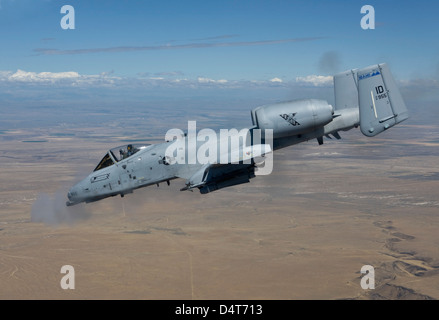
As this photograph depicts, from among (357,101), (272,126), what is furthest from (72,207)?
(357,101)

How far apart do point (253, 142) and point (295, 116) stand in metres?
2.79

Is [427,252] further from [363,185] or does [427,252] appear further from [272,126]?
[272,126]

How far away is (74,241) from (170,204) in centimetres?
4190

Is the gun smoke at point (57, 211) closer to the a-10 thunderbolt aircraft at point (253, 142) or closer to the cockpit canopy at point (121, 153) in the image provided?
the a-10 thunderbolt aircraft at point (253, 142)

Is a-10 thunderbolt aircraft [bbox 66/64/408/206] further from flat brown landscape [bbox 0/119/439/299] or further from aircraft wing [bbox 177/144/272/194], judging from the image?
flat brown landscape [bbox 0/119/439/299]

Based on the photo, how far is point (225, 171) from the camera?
25141 millimetres

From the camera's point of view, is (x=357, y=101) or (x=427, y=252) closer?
(x=357, y=101)

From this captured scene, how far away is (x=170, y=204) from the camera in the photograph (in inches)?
5369

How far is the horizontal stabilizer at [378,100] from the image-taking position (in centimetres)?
2309

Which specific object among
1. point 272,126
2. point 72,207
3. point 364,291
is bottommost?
point 364,291

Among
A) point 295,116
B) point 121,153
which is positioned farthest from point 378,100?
point 121,153

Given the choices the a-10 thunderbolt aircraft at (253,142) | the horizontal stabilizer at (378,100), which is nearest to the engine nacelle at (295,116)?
the a-10 thunderbolt aircraft at (253,142)

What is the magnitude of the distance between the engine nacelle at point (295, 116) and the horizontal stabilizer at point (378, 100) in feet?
6.00

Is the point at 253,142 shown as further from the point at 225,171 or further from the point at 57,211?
the point at 57,211
